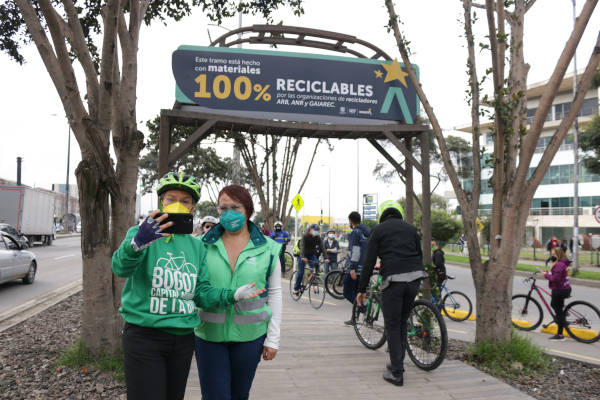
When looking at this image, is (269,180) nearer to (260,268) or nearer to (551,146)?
(551,146)

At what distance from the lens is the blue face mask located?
2832 millimetres

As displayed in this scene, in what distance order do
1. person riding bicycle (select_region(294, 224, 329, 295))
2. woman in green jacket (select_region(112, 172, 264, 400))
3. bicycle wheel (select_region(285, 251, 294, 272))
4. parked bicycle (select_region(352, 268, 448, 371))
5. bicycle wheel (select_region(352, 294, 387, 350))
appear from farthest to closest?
bicycle wheel (select_region(285, 251, 294, 272)) < person riding bicycle (select_region(294, 224, 329, 295)) < bicycle wheel (select_region(352, 294, 387, 350)) < parked bicycle (select_region(352, 268, 448, 371)) < woman in green jacket (select_region(112, 172, 264, 400))

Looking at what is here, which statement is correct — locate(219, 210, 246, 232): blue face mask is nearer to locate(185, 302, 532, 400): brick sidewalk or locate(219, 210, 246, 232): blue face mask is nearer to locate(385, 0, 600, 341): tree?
locate(185, 302, 532, 400): brick sidewalk

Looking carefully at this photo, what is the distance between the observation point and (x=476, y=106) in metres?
5.82

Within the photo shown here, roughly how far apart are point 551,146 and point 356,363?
345cm

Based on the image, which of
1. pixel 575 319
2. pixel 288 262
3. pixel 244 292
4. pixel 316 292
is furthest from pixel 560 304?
pixel 288 262

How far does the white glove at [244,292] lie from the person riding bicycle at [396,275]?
8.30ft

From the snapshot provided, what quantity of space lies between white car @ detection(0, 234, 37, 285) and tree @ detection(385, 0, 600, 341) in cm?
1074

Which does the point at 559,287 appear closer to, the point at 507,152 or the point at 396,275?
the point at 507,152

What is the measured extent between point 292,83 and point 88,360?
5.36m

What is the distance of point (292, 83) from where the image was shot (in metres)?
8.02

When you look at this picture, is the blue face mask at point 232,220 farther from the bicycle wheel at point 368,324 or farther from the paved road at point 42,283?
the paved road at point 42,283

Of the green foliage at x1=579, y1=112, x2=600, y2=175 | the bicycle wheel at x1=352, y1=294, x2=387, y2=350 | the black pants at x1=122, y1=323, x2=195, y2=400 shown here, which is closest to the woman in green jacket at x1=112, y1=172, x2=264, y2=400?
the black pants at x1=122, y1=323, x2=195, y2=400

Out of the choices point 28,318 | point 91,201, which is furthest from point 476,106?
point 28,318
